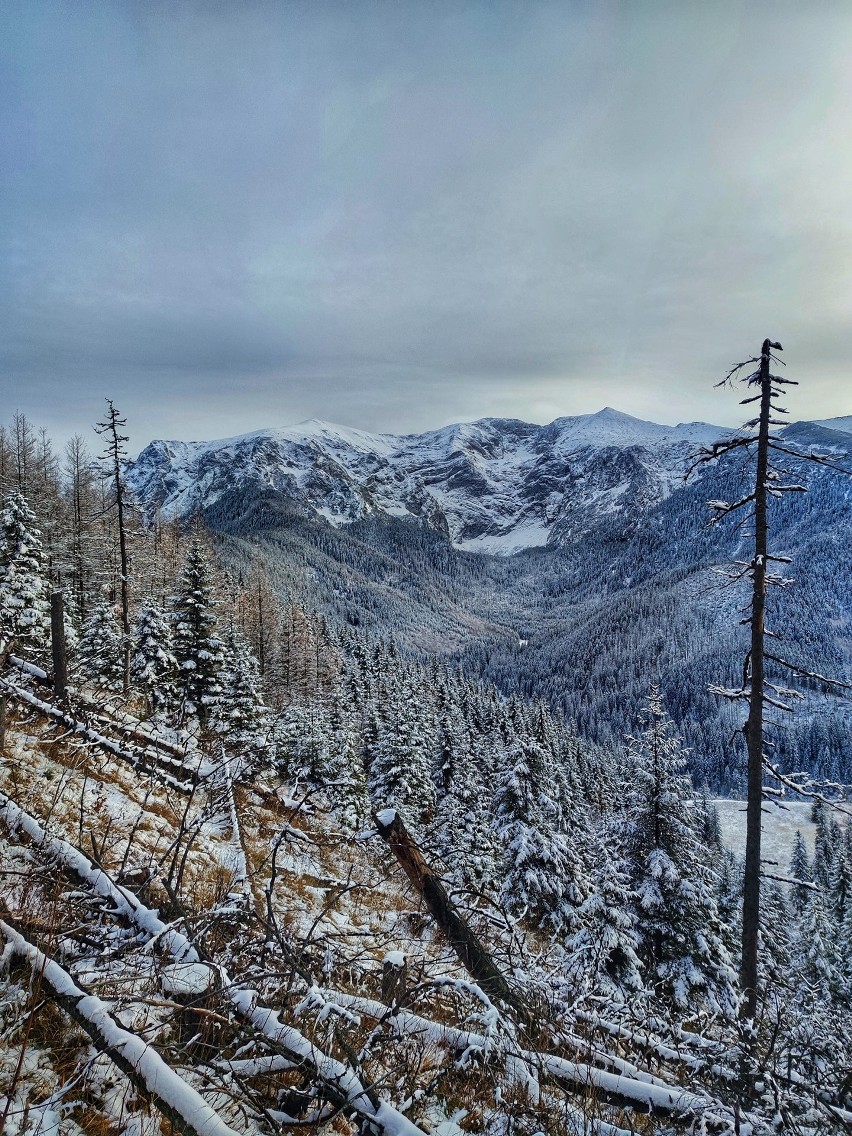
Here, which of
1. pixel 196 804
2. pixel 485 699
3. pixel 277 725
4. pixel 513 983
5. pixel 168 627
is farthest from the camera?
pixel 485 699

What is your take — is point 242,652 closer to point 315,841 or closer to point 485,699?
point 315,841

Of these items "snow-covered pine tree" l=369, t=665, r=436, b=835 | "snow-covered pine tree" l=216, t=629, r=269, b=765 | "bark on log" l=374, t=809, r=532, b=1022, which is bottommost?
"snow-covered pine tree" l=369, t=665, r=436, b=835

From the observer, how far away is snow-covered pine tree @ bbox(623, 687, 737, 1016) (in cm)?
1323

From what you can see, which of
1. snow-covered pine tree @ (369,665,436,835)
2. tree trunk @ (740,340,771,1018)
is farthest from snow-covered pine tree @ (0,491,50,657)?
tree trunk @ (740,340,771,1018)

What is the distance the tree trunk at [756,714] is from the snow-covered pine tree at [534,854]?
892 cm

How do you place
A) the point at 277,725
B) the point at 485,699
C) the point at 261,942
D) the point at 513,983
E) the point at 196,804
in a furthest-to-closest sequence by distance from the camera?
the point at 485,699, the point at 277,725, the point at 196,804, the point at 513,983, the point at 261,942

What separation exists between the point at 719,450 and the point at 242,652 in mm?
26608

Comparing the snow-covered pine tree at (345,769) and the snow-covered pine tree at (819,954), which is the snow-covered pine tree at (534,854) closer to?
the snow-covered pine tree at (345,769)

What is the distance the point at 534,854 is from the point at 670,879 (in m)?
5.55

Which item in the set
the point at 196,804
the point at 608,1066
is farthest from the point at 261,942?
the point at 196,804

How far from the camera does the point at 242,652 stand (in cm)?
3044

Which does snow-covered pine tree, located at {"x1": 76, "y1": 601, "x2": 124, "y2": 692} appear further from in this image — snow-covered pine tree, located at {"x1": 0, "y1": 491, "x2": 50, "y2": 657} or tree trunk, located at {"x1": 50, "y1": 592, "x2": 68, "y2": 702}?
tree trunk, located at {"x1": 50, "y1": 592, "x2": 68, "y2": 702}

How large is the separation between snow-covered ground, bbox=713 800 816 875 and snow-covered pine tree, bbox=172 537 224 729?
92451mm

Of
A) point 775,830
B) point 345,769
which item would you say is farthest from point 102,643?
point 775,830
